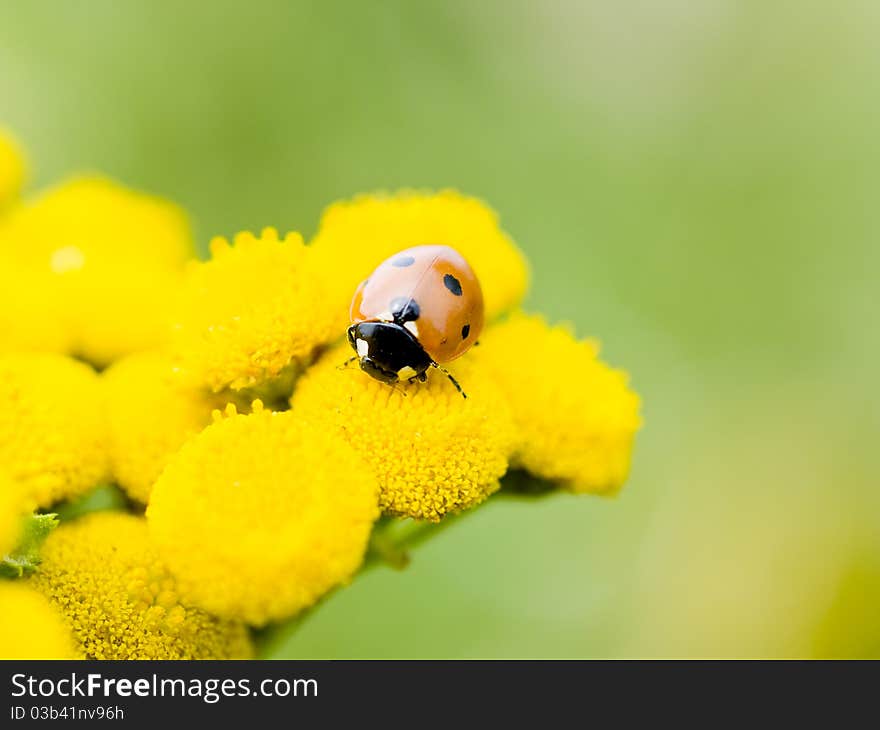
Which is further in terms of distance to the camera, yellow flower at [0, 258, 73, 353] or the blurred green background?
the blurred green background

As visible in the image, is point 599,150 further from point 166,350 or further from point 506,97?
point 166,350

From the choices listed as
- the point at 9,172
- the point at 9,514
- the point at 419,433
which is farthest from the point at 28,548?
the point at 9,172

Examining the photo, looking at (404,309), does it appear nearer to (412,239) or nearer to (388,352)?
(388,352)

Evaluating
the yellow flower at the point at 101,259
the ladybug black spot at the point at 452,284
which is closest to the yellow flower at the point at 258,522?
the ladybug black spot at the point at 452,284

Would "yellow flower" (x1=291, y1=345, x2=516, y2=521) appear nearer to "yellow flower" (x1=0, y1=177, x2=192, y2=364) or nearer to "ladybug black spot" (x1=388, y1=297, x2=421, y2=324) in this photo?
"ladybug black spot" (x1=388, y1=297, x2=421, y2=324)

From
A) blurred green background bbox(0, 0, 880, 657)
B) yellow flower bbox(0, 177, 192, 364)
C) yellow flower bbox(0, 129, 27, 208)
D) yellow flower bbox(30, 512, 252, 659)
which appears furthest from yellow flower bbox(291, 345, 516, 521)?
blurred green background bbox(0, 0, 880, 657)

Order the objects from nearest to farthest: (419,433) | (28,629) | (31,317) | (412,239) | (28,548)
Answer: (28,629) → (28,548) → (419,433) → (412,239) → (31,317)

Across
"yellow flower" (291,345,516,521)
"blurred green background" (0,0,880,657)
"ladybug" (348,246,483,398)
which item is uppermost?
"blurred green background" (0,0,880,657)
